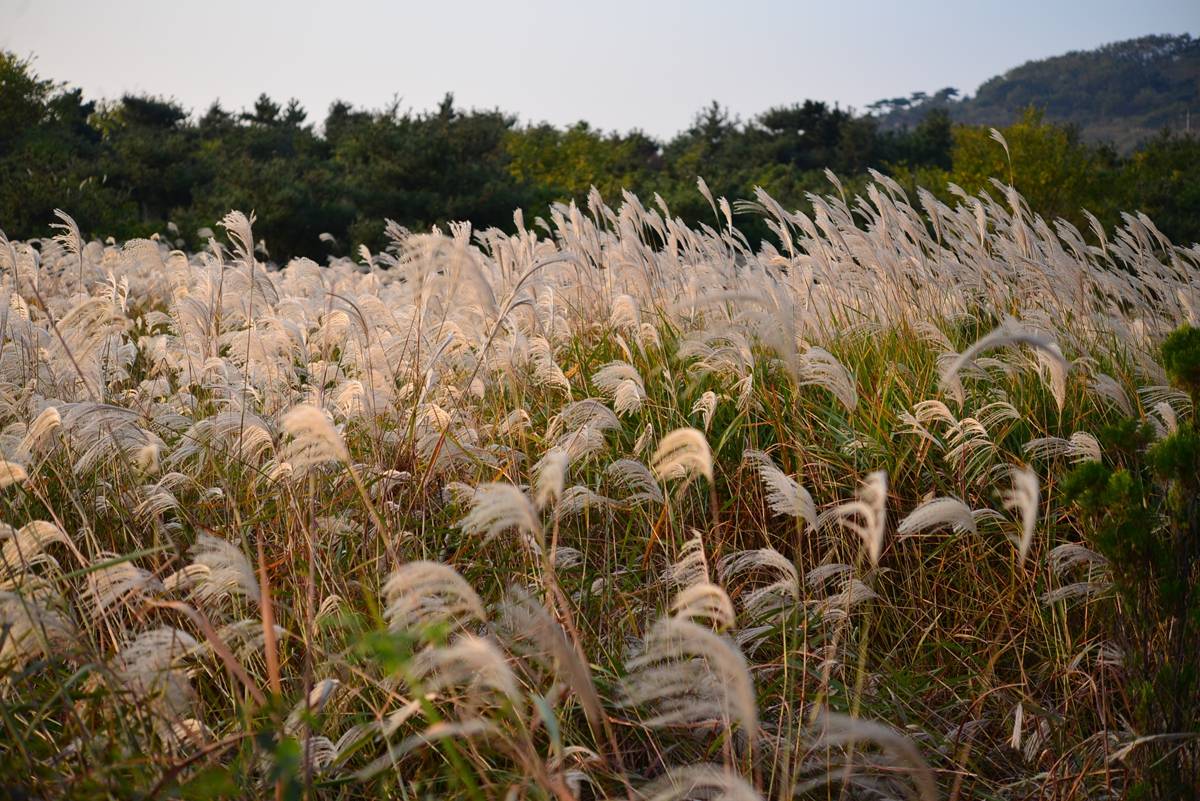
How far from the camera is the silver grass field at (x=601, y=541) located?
1.73 metres

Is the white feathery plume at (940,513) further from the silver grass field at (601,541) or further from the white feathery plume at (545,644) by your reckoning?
the white feathery plume at (545,644)

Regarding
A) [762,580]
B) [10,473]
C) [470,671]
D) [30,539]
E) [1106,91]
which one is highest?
[1106,91]

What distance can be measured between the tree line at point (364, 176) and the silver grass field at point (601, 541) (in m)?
10.8

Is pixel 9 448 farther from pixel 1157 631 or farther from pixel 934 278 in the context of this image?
pixel 934 278

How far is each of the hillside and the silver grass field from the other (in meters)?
69.6

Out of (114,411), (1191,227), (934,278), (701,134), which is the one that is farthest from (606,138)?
Result: (114,411)

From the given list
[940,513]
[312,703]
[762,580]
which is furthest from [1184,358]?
[312,703]

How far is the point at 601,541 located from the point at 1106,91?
9468cm

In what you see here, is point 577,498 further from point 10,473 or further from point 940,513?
point 10,473

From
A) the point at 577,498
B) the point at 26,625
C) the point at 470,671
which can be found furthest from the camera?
the point at 577,498

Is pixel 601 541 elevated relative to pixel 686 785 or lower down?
elevated

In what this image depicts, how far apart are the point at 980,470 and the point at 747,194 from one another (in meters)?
20.4

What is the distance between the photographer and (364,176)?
20.5 m

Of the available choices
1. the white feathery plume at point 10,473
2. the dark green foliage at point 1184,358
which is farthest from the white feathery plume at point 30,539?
the dark green foliage at point 1184,358
